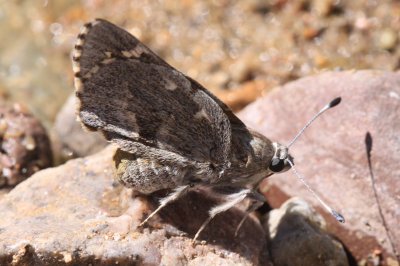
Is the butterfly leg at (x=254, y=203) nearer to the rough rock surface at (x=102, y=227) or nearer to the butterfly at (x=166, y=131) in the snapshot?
the butterfly at (x=166, y=131)

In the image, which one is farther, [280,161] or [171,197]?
[280,161]

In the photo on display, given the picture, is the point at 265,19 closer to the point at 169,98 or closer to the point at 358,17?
the point at 358,17

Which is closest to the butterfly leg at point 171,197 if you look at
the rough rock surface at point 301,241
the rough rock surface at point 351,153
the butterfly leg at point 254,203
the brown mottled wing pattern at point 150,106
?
the brown mottled wing pattern at point 150,106

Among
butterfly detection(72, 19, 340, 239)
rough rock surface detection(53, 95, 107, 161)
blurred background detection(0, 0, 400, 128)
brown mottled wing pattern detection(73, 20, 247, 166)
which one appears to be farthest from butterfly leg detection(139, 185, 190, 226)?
blurred background detection(0, 0, 400, 128)

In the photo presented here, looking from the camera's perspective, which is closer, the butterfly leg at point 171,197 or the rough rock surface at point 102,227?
the rough rock surface at point 102,227

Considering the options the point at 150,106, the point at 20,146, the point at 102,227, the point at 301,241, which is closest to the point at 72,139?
the point at 20,146

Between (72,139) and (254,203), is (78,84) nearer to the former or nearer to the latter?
(254,203)

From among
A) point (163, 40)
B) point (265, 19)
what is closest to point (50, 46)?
point (163, 40)
